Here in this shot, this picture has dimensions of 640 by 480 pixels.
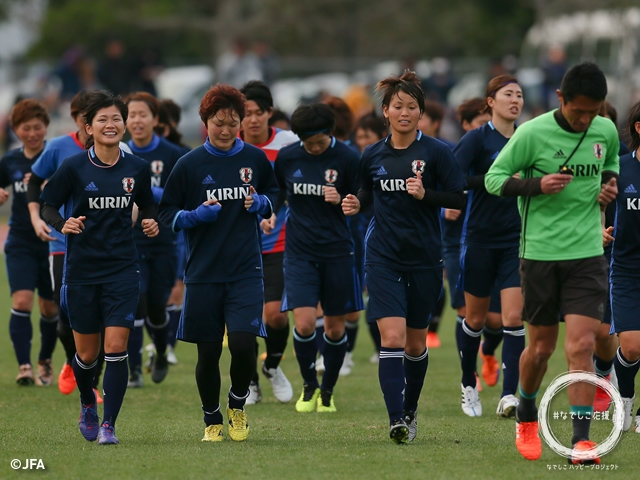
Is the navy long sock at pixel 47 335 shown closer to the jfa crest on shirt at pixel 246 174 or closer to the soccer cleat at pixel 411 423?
the jfa crest on shirt at pixel 246 174

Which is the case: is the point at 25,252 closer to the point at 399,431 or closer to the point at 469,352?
the point at 469,352

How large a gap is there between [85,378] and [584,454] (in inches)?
127

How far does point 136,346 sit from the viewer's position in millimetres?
10344

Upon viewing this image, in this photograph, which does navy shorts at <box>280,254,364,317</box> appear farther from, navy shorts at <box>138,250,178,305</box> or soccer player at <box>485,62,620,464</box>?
soccer player at <box>485,62,620,464</box>

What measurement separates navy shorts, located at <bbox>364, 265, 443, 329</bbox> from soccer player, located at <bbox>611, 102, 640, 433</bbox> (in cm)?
115

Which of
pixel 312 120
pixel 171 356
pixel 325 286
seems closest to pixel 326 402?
pixel 325 286

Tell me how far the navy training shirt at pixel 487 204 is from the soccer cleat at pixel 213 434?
2.50 m

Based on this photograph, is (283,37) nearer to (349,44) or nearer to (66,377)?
(349,44)

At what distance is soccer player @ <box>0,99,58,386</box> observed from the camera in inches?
398

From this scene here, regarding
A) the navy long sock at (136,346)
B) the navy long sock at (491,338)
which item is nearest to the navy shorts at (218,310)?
the navy long sock at (136,346)

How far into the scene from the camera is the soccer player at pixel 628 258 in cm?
760

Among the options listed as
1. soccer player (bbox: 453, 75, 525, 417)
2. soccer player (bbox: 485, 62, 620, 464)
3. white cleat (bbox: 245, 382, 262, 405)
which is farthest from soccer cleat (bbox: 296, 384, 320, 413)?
soccer player (bbox: 485, 62, 620, 464)

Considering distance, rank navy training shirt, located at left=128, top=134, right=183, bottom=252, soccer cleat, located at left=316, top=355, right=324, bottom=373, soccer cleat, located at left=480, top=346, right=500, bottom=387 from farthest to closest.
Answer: soccer cleat, located at left=316, top=355, right=324, bottom=373 < soccer cleat, located at left=480, top=346, right=500, bottom=387 < navy training shirt, located at left=128, top=134, right=183, bottom=252

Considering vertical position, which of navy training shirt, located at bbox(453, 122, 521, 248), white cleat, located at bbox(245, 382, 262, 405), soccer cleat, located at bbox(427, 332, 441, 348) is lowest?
soccer cleat, located at bbox(427, 332, 441, 348)
